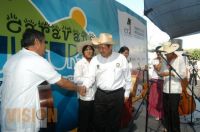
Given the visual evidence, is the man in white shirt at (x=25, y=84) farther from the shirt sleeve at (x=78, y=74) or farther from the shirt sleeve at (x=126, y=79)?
the shirt sleeve at (x=126, y=79)

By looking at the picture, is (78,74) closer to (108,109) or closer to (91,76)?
(91,76)

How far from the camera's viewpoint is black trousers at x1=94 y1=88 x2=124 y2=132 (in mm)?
4398

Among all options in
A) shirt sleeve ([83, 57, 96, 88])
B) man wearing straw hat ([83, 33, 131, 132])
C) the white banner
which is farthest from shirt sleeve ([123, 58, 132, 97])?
the white banner

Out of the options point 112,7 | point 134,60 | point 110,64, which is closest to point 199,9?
point 112,7

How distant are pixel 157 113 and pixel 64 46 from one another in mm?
3350

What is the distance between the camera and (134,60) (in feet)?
27.7

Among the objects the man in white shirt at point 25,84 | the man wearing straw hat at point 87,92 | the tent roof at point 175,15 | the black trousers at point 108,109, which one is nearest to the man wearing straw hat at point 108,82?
the black trousers at point 108,109

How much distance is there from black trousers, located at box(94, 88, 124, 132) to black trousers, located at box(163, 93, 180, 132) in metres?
1.09

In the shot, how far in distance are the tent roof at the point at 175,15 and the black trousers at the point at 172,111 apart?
5.42 feet

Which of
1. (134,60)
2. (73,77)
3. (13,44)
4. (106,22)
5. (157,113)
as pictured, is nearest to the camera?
(13,44)

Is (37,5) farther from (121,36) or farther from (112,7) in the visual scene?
(121,36)

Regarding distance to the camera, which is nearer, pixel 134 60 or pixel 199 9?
pixel 199 9

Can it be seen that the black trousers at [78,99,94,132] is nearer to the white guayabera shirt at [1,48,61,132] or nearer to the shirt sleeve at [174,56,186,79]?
the shirt sleeve at [174,56,186,79]

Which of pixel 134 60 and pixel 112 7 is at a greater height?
pixel 112 7
